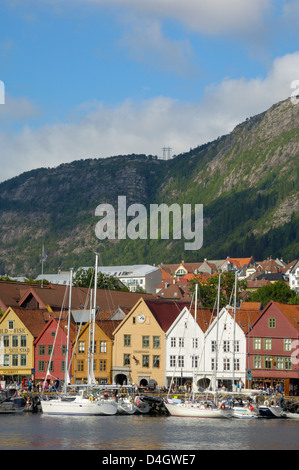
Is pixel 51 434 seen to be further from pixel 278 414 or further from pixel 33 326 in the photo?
pixel 33 326

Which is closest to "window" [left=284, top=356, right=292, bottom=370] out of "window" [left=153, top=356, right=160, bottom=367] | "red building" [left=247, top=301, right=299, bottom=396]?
"red building" [left=247, top=301, right=299, bottom=396]

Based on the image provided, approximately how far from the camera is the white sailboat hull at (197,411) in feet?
327

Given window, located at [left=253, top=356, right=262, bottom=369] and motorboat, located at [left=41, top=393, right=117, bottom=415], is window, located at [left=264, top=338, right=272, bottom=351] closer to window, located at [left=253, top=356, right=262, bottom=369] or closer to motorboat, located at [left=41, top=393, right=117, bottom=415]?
window, located at [left=253, top=356, right=262, bottom=369]

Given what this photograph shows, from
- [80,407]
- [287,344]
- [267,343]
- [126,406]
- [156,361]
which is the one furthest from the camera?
[156,361]

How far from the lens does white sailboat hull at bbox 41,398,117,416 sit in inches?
3915

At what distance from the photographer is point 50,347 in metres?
141

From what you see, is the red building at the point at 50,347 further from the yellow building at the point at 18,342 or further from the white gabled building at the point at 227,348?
the white gabled building at the point at 227,348

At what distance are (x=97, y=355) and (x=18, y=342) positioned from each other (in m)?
15.8

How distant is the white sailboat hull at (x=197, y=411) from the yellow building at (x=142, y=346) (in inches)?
1227

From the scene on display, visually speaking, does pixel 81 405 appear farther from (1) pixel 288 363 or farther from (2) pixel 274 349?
(2) pixel 274 349

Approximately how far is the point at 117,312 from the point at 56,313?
1068 cm

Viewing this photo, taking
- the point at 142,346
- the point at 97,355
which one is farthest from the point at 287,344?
the point at 97,355

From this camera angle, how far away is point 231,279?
18025cm
